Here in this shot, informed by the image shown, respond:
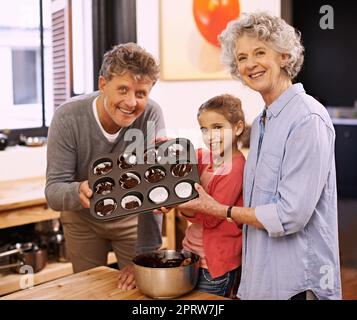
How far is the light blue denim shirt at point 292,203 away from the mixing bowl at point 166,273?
0.45 ft

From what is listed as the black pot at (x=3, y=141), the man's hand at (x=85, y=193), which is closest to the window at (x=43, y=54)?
the black pot at (x=3, y=141)

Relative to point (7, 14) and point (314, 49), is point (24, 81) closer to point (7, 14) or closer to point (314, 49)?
point (7, 14)

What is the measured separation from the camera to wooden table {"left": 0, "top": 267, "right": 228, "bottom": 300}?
47.1 inches

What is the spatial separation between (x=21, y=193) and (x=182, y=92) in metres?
0.67

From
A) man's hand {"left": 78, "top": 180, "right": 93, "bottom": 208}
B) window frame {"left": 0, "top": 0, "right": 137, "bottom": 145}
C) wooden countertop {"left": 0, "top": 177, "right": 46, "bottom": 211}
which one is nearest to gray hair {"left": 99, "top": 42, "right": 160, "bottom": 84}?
man's hand {"left": 78, "top": 180, "right": 93, "bottom": 208}

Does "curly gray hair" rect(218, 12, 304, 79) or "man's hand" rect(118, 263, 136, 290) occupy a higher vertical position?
"curly gray hair" rect(218, 12, 304, 79)

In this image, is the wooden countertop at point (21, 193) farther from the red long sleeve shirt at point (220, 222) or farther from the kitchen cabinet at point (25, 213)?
the red long sleeve shirt at point (220, 222)

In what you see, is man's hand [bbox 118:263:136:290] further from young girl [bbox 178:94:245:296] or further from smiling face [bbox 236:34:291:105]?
smiling face [bbox 236:34:291:105]

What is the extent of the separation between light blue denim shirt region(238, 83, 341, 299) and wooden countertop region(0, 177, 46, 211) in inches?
35.4

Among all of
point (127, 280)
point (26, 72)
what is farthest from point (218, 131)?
point (26, 72)

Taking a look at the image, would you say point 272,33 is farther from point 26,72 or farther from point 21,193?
point 21,193

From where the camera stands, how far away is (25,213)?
6.40 feet

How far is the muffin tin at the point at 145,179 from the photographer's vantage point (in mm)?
1155
